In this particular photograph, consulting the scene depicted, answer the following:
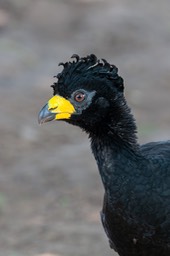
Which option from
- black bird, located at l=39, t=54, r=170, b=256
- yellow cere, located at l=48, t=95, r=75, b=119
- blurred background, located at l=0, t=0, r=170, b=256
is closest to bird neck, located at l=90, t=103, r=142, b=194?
black bird, located at l=39, t=54, r=170, b=256

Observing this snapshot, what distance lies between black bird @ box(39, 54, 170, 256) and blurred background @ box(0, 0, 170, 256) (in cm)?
247

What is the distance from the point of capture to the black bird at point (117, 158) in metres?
6.07

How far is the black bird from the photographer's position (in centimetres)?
607

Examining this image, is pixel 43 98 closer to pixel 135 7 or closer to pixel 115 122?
pixel 135 7

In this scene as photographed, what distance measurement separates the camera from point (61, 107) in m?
6.17

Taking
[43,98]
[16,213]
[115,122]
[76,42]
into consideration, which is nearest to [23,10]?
[76,42]

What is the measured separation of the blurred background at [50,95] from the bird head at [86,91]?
8.84 feet

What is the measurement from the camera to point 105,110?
617 centimetres

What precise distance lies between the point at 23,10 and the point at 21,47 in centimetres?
142

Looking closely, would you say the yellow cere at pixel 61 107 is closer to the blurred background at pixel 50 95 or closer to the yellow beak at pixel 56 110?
the yellow beak at pixel 56 110

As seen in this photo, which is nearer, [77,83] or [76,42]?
[77,83]

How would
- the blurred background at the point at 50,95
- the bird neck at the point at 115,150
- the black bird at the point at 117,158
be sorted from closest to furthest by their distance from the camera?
the black bird at the point at 117,158 < the bird neck at the point at 115,150 < the blurred background at the point at 50,95

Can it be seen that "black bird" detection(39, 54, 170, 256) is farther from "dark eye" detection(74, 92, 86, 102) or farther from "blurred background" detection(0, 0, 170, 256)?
"blurred background" detection(0, 0, 170, 256)

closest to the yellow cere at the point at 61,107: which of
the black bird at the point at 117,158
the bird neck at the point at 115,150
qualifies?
the black bird at the point at 117,158
